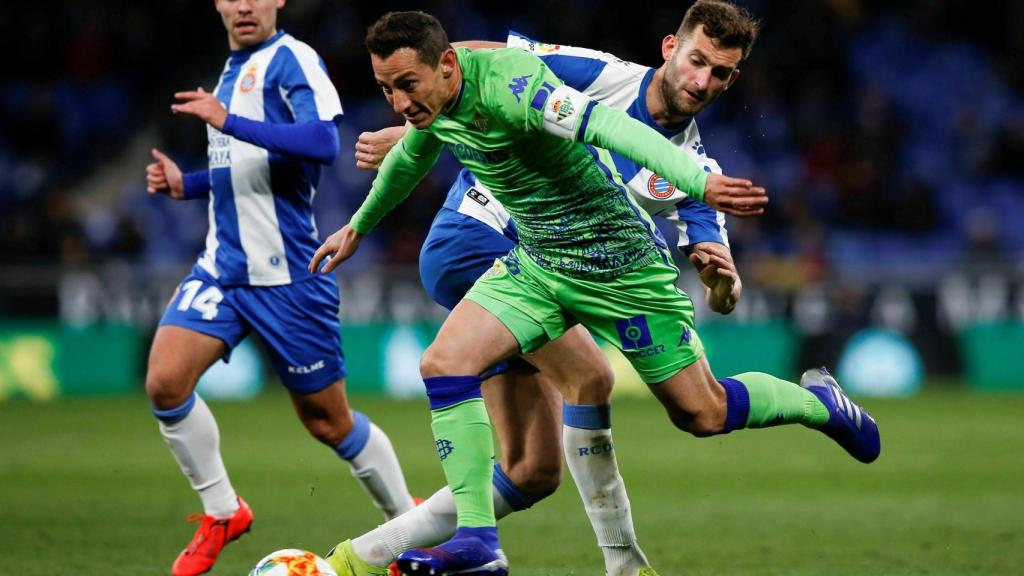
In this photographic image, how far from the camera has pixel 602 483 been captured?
5.01 metres

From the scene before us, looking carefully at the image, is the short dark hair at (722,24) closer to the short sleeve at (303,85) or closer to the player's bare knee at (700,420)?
the player's bare knee at (700,420)

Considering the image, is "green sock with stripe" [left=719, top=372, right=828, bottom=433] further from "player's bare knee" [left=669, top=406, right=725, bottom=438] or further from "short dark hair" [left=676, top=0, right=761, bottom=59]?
"short dark hair" [left=676, top=0, right=761, bottom=59]

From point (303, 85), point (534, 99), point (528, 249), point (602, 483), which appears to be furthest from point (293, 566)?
point (303, 85)

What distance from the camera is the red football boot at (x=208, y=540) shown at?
17.9ft

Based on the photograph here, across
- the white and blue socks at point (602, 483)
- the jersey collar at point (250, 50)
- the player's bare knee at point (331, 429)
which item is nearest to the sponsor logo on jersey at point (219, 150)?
the jersey collar at point (250, 50)

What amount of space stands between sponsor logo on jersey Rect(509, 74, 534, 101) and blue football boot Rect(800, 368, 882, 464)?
174 cm

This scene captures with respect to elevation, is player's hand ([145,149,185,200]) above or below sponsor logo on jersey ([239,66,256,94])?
below

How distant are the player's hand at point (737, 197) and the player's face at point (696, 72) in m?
1.01

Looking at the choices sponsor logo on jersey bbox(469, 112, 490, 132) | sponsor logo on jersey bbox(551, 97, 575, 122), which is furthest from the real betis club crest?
sponsor logo on jersey bbox(469, 112, 490, 132)

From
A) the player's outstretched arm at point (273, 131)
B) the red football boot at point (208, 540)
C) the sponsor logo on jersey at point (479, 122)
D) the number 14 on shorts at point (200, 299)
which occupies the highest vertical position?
the sponsor logo on jersey at point (479, 122)

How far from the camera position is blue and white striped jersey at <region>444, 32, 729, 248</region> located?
201 inches

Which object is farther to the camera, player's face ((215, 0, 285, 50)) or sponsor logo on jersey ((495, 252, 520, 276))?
player's face ((215, 0, 285, 50))

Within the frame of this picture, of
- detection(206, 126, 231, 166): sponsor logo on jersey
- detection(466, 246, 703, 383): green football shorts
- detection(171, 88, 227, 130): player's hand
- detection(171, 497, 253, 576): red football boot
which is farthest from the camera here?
detection(206, 126, 231, 166): sponsor logo on jersey

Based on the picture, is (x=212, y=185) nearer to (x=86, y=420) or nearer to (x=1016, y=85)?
(x=86, y=420)
